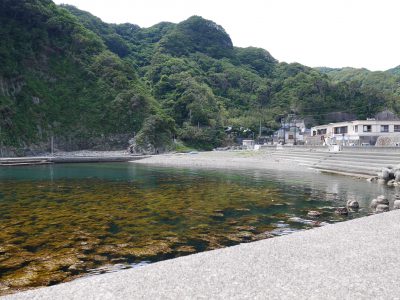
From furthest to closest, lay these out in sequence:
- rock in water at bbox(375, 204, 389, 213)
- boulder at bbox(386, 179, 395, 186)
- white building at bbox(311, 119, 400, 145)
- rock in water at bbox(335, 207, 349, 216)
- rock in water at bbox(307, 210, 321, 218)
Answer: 1. white building at bbox(311, 119, 400, 145)
2. boulder at bbox(386, 179, 395, 186)
3. rock in water at bbox(375, 204, 389, 213)
4. rock in water at bbox(335, 207, 349, 216)
5. rock in water at bbox(307, 210, 321, 218)

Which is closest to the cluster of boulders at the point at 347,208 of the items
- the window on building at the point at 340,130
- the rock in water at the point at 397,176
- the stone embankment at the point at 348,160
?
the rock in water at the point at 397,176

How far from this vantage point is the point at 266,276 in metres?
7.79

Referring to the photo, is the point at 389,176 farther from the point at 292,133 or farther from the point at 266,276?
the point at 292,133

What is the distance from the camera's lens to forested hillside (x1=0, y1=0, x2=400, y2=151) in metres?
90.9

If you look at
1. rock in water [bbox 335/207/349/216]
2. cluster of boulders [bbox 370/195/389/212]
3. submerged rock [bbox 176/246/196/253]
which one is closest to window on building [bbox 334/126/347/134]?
cluster of boulders [bbox 370/195/389/212]

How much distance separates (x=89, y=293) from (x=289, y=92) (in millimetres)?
142476

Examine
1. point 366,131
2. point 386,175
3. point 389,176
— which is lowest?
point 389,176

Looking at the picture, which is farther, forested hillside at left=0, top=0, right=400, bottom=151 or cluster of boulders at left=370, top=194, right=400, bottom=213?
forested hillside at left=0, top=0, right=400, bottom=151

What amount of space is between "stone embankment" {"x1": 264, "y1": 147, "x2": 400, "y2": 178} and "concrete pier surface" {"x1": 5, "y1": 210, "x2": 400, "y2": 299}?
2721 centimetres

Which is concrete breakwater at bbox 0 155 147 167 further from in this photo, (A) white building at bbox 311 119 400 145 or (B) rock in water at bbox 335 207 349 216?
(B) rock in water at bbox 335 207 349 216

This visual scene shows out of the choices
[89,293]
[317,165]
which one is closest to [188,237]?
[89,293]

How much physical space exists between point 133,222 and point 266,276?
9410 millimetres

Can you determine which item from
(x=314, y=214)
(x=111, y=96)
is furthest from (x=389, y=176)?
(x=111, y=96)

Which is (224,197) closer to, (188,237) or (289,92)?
(188,237)
